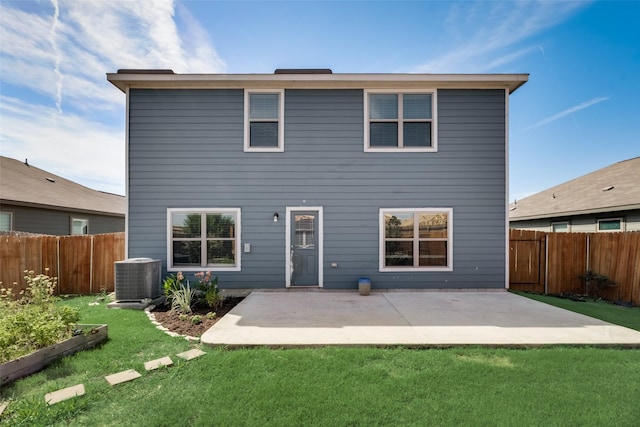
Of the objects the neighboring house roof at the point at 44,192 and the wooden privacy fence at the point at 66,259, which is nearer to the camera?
the wooden privacy fence at the point at 66,259

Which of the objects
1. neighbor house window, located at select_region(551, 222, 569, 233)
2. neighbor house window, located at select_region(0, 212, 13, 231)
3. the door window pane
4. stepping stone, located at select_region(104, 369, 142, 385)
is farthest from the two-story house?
neighbor house window, located at select_region(551, 222, 569, 233)

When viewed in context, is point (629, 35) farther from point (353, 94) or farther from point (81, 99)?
point (81, 99)

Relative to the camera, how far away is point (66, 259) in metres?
6.85

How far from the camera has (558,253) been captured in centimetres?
725

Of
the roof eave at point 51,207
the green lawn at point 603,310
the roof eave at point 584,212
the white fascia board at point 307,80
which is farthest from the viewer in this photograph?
the roof eave at point 51,207

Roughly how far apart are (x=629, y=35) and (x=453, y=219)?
905 centimetres

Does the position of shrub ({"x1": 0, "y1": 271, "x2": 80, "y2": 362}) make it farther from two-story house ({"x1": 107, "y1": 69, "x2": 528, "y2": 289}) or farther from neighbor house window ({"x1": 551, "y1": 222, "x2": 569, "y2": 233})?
neighbor house window ({"x1": 551, "y1": 222, "x2": 569, "y2": 233})

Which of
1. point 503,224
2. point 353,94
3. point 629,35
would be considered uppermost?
point 629,35

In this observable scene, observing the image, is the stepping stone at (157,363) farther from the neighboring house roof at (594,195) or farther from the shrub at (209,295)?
the neighboring house roof at (594,195)

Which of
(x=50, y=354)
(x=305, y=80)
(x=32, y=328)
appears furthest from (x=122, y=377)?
(x=305, y=80)

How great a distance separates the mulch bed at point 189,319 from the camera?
14.0 feet

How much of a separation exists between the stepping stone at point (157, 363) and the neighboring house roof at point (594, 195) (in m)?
11.8

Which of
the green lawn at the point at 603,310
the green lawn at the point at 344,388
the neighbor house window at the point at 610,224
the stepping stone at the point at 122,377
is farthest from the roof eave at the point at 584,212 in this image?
the stepping stone at the point at 122,377

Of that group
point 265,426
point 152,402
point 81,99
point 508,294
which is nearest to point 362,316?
point 265,426
